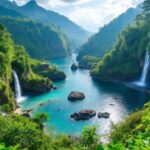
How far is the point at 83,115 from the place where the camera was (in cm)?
8681

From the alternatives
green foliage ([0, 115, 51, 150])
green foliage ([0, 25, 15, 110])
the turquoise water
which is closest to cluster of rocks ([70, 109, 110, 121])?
the turquoise water

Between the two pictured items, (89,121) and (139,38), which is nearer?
(89,121)

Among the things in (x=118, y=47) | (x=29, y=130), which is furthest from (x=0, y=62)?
(x=118, y=47)

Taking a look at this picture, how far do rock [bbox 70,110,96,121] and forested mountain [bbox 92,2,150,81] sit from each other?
57.3 metres

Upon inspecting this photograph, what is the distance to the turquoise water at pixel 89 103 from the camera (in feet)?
266

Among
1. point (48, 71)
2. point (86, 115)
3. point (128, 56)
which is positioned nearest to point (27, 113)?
point (86, 115)

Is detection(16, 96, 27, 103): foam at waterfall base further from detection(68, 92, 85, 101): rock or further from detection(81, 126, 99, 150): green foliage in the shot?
detection(81, 126, 99, 150): green foliage

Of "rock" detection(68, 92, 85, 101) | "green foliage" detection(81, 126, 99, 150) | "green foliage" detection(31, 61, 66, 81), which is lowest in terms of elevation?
"rock" detection(68, 92, 85, 101)

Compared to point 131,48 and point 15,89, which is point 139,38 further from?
point 15,89

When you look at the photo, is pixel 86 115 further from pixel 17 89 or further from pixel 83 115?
pixel 17 89

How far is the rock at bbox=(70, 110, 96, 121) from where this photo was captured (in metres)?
85.6

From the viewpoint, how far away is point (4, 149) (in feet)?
26.1

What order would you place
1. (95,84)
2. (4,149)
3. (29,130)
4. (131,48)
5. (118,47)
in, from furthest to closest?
(118,47) → (131,48) → (95,84) → (29,130) → (4,149)

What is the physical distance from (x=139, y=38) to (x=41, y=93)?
5439 cm
